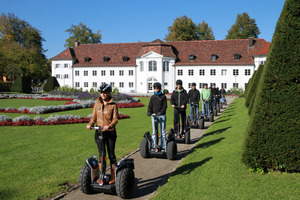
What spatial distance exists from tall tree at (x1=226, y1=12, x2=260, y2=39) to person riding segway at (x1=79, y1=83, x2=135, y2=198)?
63532 millimetres

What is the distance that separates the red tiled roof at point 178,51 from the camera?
5050 centimetres

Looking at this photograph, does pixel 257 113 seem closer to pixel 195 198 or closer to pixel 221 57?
pixel 195 198

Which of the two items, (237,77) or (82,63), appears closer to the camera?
(237,77)

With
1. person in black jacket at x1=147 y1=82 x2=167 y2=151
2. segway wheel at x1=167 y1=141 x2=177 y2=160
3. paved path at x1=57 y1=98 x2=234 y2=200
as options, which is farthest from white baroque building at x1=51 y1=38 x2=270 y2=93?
segway wheel at x1=167 y1=141 x2=177 y2=160

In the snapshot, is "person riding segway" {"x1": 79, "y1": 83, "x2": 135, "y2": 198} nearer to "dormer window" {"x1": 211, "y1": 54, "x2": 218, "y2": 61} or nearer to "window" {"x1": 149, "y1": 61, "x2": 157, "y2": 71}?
"window" {"x1": 149, "y1": 61, "x2": 157, "y2": 71}

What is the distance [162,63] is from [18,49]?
31749mm

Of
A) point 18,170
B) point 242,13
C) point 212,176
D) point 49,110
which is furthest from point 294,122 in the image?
point 242,13

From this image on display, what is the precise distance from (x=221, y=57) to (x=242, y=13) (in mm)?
18558

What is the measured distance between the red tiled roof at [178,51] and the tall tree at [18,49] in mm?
6334

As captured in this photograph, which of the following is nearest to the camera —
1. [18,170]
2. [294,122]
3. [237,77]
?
[294,122]

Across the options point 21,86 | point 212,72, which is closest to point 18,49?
point 21,86

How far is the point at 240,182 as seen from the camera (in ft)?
17.1

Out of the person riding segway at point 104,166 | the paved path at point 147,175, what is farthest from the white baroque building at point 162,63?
the person riding segway at point 104,166

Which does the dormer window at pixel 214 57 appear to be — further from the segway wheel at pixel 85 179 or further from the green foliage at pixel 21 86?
the segway wheel at pixel 85 179
